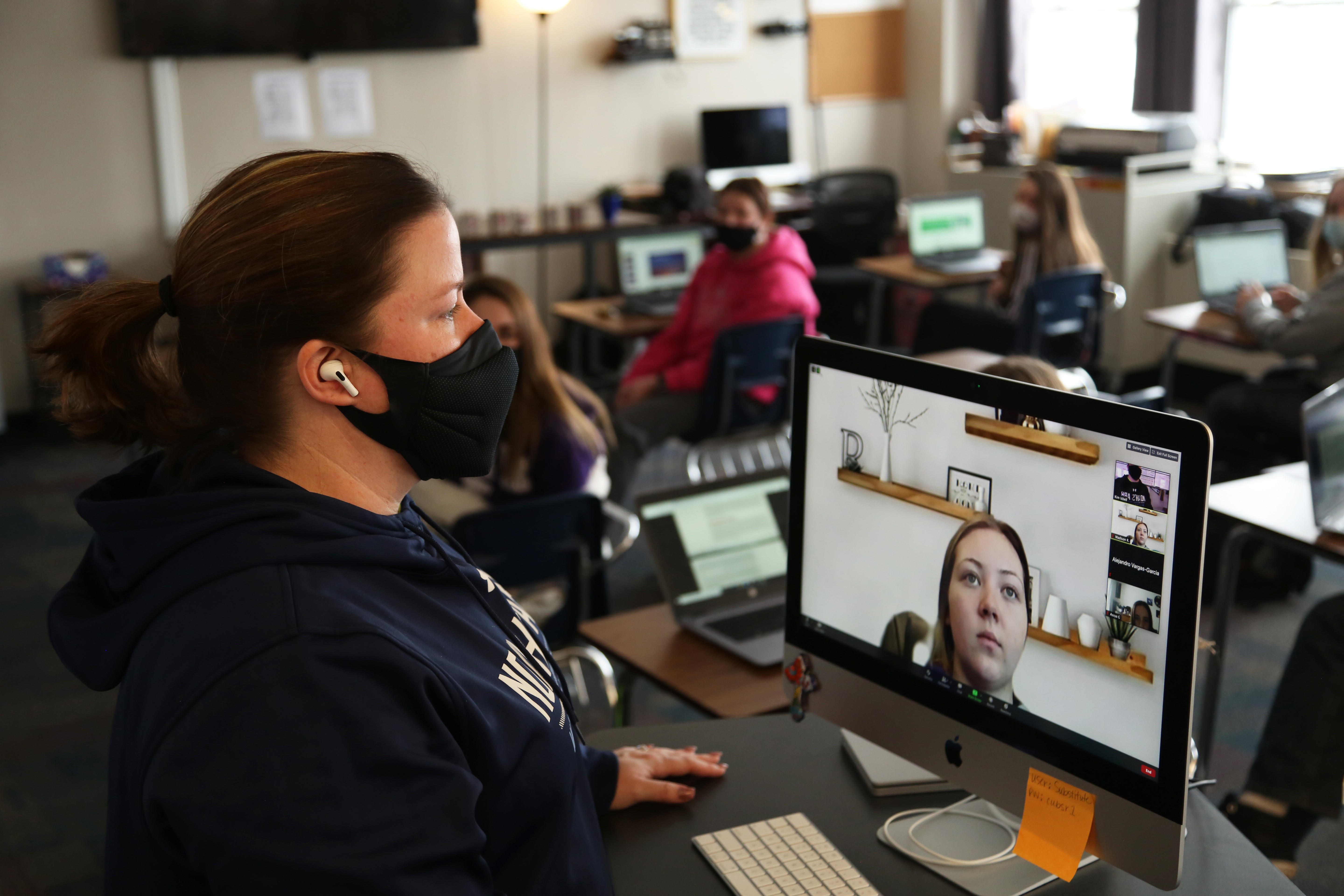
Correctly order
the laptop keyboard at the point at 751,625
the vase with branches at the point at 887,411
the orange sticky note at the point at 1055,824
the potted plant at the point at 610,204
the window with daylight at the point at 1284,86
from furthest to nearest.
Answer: the potted plant at the point at 610,204, the window with daylight at the point at 1284,86, the laptop keyboard at the point at 751,625, the vase with branches at the point at 887,411, the orange sticky note at the point at 1055,824

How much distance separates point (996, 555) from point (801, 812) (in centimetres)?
36

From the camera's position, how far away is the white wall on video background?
1005 millimetres

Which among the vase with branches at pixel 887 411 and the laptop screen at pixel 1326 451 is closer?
the vase with branches at pixel 887 411

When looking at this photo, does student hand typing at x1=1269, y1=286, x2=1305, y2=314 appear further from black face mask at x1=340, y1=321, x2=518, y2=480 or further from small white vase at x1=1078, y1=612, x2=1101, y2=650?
black face mask at x1=340, y1=321, x2=518, y2=480

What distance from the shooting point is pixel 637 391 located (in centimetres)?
403

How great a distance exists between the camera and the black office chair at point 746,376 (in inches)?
147

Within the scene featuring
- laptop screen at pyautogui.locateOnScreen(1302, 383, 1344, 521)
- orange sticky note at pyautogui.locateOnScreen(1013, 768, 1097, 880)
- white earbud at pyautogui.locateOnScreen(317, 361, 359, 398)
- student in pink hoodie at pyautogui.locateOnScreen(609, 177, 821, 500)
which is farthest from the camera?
student in pink hoodie at pyautogui.locateOnScreen(609, 177, 821, 500)

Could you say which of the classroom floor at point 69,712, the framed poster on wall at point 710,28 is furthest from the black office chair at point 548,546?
the framed poster on wall at point 710,28

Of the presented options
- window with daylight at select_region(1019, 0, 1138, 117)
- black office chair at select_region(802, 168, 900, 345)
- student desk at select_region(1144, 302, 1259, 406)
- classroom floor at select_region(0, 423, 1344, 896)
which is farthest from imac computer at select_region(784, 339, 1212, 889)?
window with daylight at select_region(1019, 0, 1138, 117)

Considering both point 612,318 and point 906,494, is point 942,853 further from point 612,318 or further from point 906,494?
point 612,318

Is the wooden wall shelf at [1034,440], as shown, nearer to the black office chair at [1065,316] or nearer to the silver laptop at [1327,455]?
the silver laptop at [1327,455]

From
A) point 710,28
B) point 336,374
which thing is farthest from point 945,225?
point 336,374

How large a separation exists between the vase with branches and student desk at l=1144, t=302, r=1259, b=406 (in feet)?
10.5

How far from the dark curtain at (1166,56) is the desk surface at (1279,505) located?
3.89 meters
